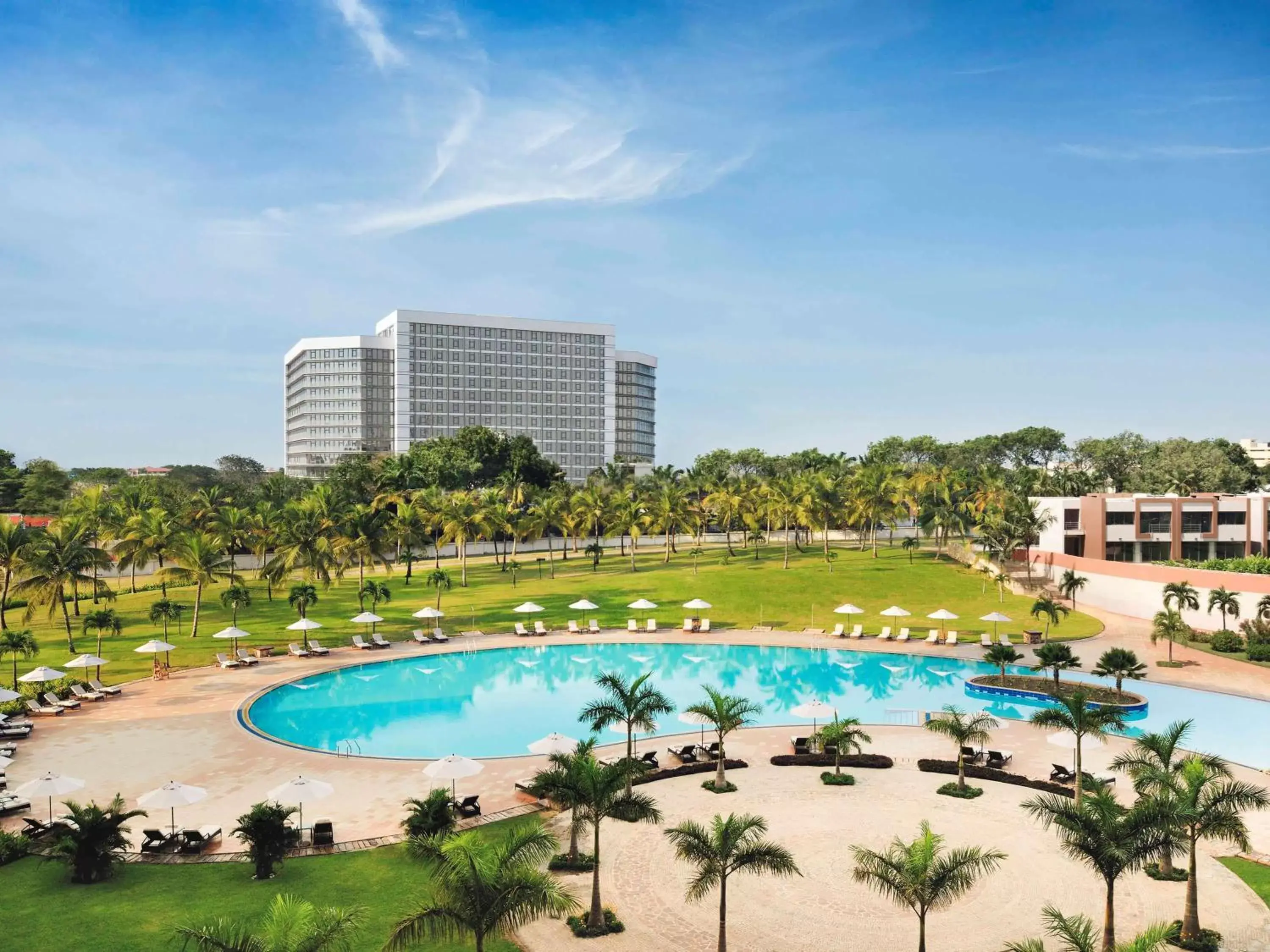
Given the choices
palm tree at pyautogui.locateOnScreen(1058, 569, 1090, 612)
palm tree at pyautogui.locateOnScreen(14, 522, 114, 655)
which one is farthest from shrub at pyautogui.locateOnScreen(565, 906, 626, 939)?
palm tree at pyautogui.locateOnScreen(1058, 569, 1090, 612)

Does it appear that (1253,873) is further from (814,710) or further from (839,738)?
(814,710)

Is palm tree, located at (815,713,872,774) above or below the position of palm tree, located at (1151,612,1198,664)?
below

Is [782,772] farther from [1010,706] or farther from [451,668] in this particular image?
[451,668]

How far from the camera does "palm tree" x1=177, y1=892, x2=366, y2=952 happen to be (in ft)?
37.0

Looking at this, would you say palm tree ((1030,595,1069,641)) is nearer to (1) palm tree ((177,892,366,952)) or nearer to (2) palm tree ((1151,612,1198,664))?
(2) palm tree ((1151,612,1198,664))

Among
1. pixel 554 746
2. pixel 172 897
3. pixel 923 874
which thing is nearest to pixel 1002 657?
pixel 554 746

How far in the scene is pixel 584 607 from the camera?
49.5 m

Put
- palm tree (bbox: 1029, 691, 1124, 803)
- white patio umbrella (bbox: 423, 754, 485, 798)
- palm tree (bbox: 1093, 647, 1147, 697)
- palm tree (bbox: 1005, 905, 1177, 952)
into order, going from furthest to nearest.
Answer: palm tree (bbox: 1093, 647, 1147, 697) < palm tree (bbox: 1029, 691, 1124, 803) < white patio umbrella (bbox: 423, 754, 485, 798) < palm tree (bbox: 1005, 905, 1177, 952)

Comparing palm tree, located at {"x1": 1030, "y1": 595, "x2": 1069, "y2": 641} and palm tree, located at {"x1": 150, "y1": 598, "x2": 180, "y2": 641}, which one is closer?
palm tree, located at {"x1": 150, "y1": 598, "x2": 180, "y2": 641}

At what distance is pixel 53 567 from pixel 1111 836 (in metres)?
44.3

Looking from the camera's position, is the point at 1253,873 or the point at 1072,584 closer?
the point at 1253,873

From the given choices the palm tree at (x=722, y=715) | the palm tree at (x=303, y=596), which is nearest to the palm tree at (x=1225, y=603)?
the palm tree at (x=722, y=715)

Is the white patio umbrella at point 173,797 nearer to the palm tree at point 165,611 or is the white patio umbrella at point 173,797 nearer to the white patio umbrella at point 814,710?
the white patio umbrella at point 814,710

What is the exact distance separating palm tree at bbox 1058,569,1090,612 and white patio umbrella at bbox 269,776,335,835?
4434cm
